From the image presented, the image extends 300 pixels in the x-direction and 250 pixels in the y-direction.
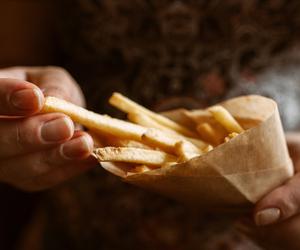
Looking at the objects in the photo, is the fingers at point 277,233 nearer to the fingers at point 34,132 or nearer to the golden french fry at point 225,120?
the golden french fry at point 225,120

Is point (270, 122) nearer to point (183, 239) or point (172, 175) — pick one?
point (172, 175)

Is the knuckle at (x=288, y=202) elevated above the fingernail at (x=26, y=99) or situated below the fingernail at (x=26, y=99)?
below

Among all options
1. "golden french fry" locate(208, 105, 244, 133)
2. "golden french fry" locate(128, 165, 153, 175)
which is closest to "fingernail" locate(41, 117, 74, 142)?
"golden french fry" locate(128, 165, 153, 175)

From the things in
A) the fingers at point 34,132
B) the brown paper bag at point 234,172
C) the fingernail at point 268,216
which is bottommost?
the fingernail at point 268,216

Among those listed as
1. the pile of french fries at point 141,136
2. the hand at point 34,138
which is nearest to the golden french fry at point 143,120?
the pile of french fries at point 141,136

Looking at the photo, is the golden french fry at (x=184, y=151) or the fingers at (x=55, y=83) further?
the fingers at (x=55, y=83)

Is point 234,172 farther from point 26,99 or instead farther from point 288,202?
point 26,99

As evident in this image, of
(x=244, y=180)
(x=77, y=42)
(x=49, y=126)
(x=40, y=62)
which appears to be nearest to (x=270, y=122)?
(x=244, y=180)
